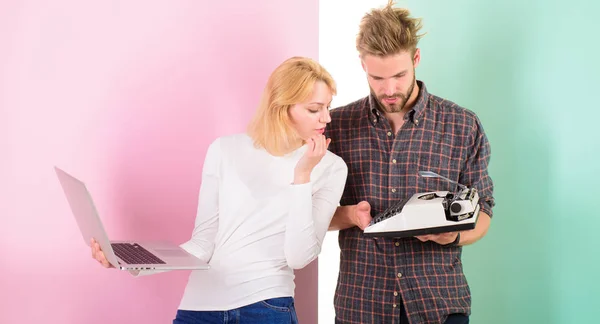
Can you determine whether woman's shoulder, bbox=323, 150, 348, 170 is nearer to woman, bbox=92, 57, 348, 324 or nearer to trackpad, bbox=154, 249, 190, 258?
woman, bbox=92, 57, 348, 324

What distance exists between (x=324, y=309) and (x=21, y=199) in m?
2.10

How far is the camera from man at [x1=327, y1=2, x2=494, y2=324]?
272 cm

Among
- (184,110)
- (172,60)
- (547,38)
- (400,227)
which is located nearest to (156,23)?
(172,60)

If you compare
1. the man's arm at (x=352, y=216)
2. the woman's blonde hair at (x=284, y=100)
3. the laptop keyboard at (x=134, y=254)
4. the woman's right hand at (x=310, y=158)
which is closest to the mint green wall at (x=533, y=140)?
the man's arm at (x=352, y=216)

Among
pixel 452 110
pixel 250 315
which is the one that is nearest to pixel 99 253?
pixel 250 315

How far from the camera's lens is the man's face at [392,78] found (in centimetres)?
272

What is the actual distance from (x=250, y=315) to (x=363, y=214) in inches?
21.1

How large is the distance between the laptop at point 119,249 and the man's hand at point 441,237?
78cm

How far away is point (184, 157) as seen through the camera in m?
2.97

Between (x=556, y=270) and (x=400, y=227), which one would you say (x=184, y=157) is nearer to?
(x=400, y=227)

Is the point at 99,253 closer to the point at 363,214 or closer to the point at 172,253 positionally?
the point at 172,253

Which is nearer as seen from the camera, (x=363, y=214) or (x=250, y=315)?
(x=250, y=315)

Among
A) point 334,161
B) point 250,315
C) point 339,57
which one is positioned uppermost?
point 339,57

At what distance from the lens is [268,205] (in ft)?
8.52
